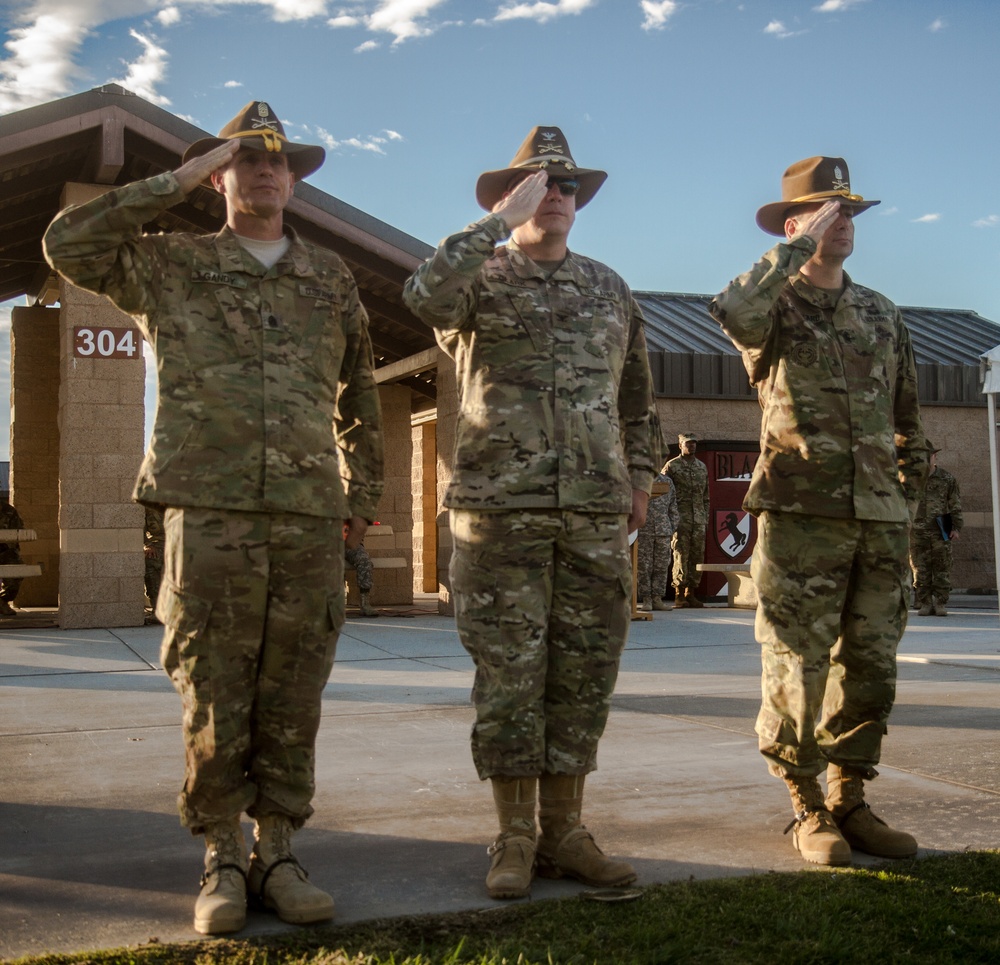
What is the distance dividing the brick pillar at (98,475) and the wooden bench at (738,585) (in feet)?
21.8

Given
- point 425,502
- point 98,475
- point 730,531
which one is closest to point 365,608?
point 98,475

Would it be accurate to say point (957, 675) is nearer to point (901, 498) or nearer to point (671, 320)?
point (901, 498)

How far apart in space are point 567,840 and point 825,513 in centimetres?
134

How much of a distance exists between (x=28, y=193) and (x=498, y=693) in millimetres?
10082

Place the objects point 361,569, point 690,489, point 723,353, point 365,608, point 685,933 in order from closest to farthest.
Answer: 1. point 685,933
2. point 365,608
3. point 361,569
4. point 690,489
5. point 723,353

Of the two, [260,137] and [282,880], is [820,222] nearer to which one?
[260,137]

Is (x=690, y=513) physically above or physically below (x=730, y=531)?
above

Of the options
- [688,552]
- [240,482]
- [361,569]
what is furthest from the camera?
[688,552]

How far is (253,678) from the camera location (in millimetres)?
3268

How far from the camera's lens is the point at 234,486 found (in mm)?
3195

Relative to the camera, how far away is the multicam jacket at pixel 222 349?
10.5ft

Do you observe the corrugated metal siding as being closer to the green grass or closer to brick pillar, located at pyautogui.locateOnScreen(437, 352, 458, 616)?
brick pillar, located at pyautogui.locateOnScreen(437, 352, 458, 616)

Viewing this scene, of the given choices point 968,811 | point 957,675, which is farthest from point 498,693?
point 957,675

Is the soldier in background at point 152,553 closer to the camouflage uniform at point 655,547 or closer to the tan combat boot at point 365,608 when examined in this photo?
the tan combat boot at point 365,608
